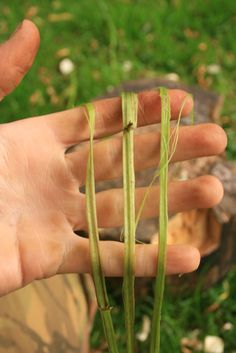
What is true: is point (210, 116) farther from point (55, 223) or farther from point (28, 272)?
point (28, 272)

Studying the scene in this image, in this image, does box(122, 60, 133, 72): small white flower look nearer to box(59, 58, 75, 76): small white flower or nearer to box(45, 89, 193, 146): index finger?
box(59, 58, 75, 76): small white flower

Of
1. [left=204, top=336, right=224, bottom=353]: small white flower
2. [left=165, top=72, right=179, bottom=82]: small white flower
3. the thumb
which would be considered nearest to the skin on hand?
the thumb

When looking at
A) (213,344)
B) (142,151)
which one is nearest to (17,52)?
(142,151)

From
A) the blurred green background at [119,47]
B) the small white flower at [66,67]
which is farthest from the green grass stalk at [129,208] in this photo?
the small white flower at [66,67]

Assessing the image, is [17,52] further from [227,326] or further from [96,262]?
[227,326]

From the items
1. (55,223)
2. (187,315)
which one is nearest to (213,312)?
(187,315)

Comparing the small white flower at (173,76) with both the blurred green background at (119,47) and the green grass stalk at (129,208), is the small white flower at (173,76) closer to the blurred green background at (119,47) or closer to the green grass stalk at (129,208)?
the blurred green background at (119,47)

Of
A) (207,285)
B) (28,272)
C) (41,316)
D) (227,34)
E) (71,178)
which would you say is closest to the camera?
(28,272)
